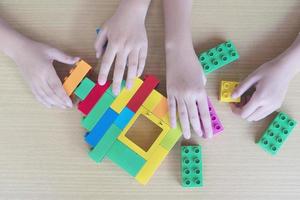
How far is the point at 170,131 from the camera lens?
2.37 feet

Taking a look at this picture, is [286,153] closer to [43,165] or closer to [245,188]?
[245,188]

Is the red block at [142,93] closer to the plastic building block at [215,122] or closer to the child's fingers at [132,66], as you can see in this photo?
the child's fingers at [132,66]

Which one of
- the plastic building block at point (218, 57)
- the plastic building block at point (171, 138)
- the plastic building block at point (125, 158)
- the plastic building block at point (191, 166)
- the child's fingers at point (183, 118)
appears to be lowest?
the plastic building block at point (125, 158)

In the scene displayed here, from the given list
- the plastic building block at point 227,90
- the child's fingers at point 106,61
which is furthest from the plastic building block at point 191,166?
the child's fingers at point 106,61

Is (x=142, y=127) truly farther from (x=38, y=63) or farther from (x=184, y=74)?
(x=38, y=63)

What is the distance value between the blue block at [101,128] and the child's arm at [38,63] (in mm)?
83

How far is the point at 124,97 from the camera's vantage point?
0.74m

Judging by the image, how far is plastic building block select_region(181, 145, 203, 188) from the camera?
0.71 metres

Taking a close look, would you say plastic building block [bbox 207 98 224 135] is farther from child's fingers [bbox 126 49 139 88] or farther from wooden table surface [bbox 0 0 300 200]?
child's fingers [bbox 126 49 139 88]

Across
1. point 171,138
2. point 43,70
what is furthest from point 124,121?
point 43,70

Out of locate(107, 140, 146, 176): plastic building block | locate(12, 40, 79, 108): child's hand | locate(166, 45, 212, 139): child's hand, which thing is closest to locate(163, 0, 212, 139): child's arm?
locate(166, 45, 212, 139): child's hand

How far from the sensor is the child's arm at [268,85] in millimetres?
718

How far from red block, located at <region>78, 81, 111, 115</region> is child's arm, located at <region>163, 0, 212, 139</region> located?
148 mm

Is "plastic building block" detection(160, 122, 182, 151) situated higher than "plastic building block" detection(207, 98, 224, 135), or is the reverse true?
"plastic building block" detection(207, 98, 224, 135)
